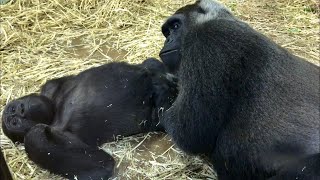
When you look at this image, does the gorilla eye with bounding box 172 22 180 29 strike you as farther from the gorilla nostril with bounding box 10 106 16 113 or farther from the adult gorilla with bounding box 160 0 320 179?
the gorilla nostril with bounding box 10 106 16 113

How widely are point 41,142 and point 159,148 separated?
2.97 feet

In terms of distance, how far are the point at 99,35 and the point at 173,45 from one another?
214 cm

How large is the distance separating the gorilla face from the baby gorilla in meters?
0.34

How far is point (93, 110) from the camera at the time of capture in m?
4.24

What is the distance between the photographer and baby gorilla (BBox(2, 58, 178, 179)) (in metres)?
4.04

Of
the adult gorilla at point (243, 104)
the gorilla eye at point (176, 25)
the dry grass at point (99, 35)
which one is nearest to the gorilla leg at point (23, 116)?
the dry grass at point (99, 35)

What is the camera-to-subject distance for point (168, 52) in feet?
13.3

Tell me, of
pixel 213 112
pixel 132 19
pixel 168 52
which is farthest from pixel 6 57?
pixel 213 112

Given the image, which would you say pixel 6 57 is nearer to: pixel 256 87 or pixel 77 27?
pixel 77 27

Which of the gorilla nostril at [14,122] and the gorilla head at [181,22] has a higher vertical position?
the gorilla head at [181,22]

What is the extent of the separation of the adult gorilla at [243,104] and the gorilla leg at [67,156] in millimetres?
553

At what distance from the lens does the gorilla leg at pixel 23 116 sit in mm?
4293

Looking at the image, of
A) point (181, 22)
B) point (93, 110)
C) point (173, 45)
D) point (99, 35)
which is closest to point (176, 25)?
point (181, 22)

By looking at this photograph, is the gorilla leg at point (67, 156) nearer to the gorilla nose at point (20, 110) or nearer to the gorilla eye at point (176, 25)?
the gorilla nose at point (20, 110)
